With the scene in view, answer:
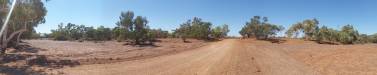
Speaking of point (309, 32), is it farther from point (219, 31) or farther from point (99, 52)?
point (99, 52)

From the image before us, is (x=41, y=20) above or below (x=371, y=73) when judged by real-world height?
above

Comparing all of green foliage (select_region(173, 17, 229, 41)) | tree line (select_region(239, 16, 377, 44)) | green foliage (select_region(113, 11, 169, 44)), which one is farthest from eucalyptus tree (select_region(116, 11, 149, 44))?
tree line (select_region(239, 16, 377, 44))

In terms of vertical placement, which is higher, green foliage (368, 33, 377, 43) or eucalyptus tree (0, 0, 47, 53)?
eucalyptus tree (0, 0, 47, 53)

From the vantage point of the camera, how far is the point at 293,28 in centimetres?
9225

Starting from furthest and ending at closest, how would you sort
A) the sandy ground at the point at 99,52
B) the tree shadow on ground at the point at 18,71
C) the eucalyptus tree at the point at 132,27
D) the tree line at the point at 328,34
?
1. the tree line at the point at 328,34
2. the eucalyptus tree at the point at 132,27
3. the sandy ground at the point at 99,52
4. the tree shadow on ground at the point at 18,71

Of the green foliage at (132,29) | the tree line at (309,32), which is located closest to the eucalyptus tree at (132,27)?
the green foliage at (132,29)

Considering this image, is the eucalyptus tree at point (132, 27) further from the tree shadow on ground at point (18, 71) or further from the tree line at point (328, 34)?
the tree line at point (328, 34)

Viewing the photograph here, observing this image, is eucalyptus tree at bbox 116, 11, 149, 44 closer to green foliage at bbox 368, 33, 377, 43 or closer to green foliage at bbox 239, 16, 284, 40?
green foliage at bbox 239, 16, 284, 40

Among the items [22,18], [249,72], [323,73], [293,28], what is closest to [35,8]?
[22,18]

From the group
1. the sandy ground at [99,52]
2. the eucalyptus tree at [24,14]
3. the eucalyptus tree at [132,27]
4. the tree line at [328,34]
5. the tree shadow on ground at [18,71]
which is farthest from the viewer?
the tree line at [328,34]

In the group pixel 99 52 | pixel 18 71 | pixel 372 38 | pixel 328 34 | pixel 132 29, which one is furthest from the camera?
pixel 372 38

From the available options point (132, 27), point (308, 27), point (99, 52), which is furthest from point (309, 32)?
point (99, 52)

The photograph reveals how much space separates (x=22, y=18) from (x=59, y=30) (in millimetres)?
69349

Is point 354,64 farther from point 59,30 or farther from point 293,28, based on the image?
point 59,30
